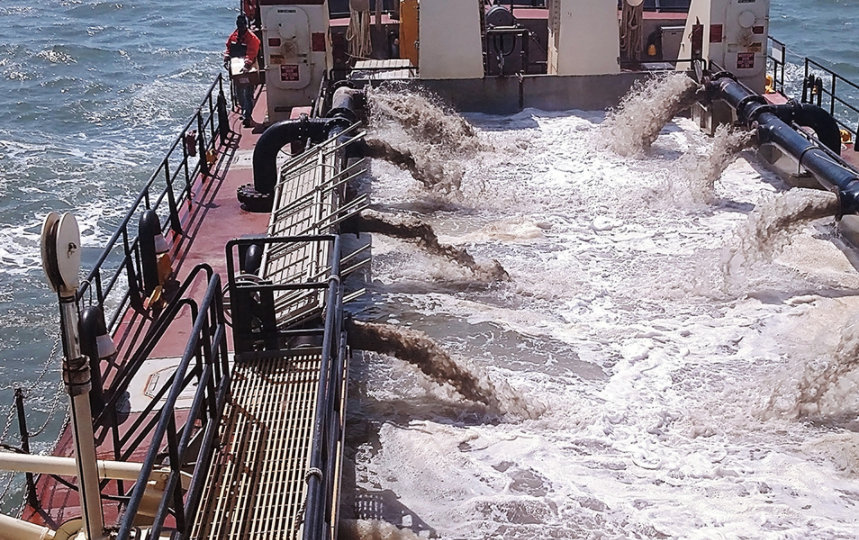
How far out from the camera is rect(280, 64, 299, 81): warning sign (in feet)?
52.9

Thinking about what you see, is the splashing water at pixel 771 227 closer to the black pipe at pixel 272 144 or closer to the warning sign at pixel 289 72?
the black pipe at pixel 272 144

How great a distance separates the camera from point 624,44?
62.8 feet

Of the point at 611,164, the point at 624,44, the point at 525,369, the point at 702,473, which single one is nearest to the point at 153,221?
the point at 525,369

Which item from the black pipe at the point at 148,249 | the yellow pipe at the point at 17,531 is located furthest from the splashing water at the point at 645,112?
the yellow pipe at the point at 17,531

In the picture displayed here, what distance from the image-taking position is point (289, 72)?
16.1m

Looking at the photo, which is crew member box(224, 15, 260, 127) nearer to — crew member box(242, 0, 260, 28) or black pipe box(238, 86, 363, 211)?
crew member box(242, 0, 260, 28)

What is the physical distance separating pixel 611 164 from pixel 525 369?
638cm

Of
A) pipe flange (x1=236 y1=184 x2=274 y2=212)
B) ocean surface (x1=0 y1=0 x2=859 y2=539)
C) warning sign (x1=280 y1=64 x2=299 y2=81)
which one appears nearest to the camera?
ocean surface (x1=0 y1=0 x2=859 y2=539)

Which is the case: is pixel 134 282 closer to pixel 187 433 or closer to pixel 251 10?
pixel 187 433

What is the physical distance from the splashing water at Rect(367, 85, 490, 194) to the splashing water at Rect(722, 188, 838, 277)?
4024 millimetres

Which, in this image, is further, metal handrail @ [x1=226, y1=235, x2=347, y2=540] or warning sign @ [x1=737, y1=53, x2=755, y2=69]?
warning sign @ [x1=737, y1=53, x2=755, y2=69]

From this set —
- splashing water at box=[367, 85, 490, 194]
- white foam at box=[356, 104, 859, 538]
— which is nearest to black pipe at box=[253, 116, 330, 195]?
splashing water at box=[367, 85, 490, 194]

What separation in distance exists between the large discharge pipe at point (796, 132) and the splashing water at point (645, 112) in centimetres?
50

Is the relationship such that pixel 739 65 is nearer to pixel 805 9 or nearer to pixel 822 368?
pixel 822 368
